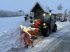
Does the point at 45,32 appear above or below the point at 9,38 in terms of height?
above

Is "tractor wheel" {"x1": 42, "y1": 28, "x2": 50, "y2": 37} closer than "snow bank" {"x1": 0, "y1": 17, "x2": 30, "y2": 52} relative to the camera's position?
No

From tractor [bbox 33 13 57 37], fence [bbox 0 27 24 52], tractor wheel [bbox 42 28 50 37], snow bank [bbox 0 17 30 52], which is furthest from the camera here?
tractor [bbox 33 13 57 37]

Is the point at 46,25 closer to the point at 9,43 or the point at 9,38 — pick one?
the point at 9,38

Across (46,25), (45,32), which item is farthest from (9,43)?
(46,25)

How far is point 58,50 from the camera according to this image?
55.3 feet

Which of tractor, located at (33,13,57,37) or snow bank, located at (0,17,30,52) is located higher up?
tractor, located at (33,13,57,37)

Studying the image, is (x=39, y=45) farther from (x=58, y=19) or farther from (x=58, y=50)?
(x=58, y=19)

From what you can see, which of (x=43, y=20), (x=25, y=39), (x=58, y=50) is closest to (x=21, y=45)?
(x=25, y=39)

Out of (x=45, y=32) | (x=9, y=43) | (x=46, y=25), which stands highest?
(x=46, y=25)

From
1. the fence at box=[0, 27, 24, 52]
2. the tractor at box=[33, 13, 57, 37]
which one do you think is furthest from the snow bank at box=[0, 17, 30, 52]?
the tractor at box=[33, 13, 57, 37]

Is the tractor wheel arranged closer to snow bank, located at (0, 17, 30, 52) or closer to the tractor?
the tractor

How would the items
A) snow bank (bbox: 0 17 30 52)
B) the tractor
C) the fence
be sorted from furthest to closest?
the tractor → snow bank (bbox: 0 17 30 52) → the fence

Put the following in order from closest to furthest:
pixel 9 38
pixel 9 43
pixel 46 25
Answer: pixel 9 43 → pixel 9 38 → pixel 46 25

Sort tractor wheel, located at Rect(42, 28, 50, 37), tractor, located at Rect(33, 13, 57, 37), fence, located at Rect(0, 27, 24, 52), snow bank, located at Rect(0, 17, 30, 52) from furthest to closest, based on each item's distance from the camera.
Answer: tractor, located at Rect(33, 13, 57, 37) → tractor wheel, located at Rect(42, 28, 50, 37) → snow bank, located at Rect(0, 17, 30, 52) → fence, located at Rect(0, 27, 24, 52)
